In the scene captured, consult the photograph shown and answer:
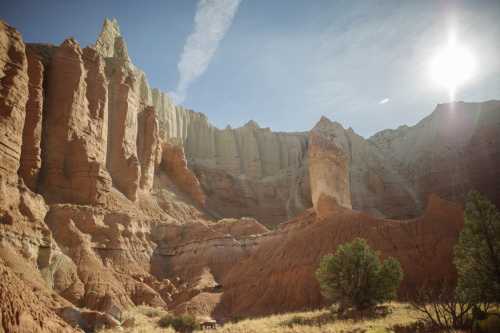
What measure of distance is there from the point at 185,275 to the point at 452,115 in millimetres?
55311

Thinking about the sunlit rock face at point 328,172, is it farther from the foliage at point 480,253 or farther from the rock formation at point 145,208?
the foliage at point 480,253

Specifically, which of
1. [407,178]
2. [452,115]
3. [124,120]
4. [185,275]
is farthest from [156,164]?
[452,115]

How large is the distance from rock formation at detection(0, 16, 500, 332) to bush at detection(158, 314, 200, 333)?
3517 millimetres

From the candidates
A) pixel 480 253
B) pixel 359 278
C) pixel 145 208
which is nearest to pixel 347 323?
pixel 359 278

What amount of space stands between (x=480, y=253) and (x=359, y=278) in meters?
10.0

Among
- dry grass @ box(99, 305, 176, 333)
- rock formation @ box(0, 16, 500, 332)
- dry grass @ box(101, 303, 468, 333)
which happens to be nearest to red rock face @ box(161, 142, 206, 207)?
rock formation @ box(0, 16, 500, 332)

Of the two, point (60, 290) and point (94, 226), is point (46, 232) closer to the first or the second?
point (60, 290)

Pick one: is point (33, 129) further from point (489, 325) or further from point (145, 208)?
point (489, 325)

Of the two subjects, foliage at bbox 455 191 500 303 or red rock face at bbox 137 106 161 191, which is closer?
foliage at bbox 455 191 500 303

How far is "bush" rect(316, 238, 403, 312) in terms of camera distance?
26625mm

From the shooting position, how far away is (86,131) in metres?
46.1

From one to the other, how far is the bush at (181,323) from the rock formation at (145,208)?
352cm

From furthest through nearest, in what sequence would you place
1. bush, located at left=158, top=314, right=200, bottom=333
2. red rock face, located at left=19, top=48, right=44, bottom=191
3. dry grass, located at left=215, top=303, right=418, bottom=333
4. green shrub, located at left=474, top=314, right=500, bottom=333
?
red rock face, located at left=19, top=48, right=44, bottom=191, bush, located at left=158, top=314, right=200, bottom=333, dry grass, located at left=215, top=303, right=418, bottom=333, green shrub, located at left=474, top=314, right=500, bottom=333

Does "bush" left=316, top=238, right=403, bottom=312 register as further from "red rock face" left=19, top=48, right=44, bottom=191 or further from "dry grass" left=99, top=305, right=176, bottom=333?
"red rock face" left=19, top=48, right=44, bottom=191
